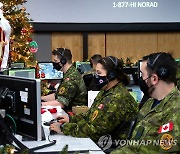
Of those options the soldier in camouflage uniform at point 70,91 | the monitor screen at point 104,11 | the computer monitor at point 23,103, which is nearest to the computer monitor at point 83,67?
the monitor screen at point 104,11

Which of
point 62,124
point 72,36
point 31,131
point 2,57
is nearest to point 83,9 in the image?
point 72,36

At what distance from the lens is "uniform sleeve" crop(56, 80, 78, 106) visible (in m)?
4.43

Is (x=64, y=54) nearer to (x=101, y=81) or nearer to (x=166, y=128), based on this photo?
(x=101, y=81)

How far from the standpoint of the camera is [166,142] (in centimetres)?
207

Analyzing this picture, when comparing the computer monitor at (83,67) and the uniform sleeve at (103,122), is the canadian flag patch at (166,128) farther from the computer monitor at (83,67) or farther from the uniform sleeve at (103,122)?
the computer monitor at (83,67)

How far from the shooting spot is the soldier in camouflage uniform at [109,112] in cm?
284

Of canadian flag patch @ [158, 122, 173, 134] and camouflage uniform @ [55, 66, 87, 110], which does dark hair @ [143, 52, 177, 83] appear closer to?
canadian flag patch @ [158, 122, 173, 134]

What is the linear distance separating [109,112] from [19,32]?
12.0ft

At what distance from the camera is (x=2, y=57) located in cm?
366

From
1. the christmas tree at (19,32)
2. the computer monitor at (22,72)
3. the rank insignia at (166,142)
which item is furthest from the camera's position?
the christmas tree at (19,32)

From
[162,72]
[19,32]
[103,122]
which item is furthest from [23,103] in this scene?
[19,32]

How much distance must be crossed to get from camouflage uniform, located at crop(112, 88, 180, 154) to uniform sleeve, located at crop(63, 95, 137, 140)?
49cm

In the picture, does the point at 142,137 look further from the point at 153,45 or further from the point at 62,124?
the point at 153,45

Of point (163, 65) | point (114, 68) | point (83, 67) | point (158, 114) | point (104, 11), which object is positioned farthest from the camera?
point (104, 11)
